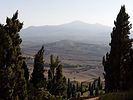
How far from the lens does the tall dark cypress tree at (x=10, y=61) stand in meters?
34.2

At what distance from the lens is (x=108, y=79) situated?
45.9 meters

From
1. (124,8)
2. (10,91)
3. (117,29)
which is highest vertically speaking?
Result: (124,8)

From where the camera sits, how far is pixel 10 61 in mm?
34781

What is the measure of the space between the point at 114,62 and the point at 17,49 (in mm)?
14973

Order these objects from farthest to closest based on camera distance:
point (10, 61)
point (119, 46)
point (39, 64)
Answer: point (39, 64) → point (119, 46) → point (10, 61)

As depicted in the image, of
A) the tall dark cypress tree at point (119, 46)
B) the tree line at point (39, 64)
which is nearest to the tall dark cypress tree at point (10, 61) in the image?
the tree line at point (39, 64)

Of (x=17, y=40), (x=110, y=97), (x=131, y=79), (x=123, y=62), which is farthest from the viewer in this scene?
(x=123, y=62)

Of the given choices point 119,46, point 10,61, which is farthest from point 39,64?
point 10,61

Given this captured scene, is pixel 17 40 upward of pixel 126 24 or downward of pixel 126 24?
downward

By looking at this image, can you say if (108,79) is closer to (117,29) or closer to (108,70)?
(108,70)

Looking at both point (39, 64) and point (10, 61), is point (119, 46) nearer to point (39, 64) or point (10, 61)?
point (10, 61)

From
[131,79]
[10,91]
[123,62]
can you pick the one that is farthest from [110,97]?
[123,62]

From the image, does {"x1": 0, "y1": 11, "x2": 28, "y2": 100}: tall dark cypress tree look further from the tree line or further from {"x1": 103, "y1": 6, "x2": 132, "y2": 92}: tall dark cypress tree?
{"x1": 103, "y1": 6, "x2": 132, "y2": 92}: tall dark cypress tree

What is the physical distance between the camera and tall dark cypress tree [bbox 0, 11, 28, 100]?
34219 mm
